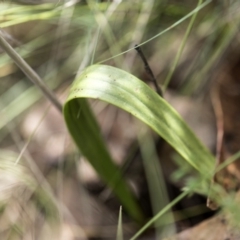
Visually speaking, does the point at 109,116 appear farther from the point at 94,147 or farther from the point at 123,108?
the point at 123,108

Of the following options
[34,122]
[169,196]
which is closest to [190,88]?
Result: [169,196]

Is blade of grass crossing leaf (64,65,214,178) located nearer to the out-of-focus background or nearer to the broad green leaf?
the broad green leaf

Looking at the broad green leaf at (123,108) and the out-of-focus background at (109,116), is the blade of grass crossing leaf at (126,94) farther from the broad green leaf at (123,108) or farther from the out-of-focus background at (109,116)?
the out-of-focus background at (109,116)

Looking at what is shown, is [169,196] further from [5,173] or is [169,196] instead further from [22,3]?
[22,3]

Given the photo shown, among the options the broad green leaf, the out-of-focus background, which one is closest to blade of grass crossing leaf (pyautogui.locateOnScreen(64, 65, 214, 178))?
the broad green leaf

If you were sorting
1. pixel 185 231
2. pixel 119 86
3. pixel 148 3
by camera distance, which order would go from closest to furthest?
1. pixel 119 86
2. pixel 185 231
3. pixel 148 3

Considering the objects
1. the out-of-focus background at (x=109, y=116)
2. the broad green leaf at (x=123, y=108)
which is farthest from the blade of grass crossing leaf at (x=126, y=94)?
the out-of-focus background at (x=109, y=116)

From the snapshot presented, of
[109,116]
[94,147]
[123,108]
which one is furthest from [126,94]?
[109,116]
